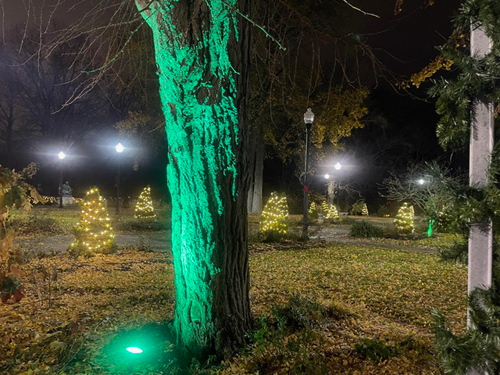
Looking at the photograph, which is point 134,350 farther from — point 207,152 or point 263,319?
point 207,152

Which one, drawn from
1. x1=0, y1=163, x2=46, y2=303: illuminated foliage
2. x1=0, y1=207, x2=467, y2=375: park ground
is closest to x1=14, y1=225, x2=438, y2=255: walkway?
x1=0, y1=207, x2=467, y2=375: park ground

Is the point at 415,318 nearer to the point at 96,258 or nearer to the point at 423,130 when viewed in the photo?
the point at 96,258

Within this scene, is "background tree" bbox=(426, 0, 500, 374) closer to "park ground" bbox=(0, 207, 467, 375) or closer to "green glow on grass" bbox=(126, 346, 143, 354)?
"park ground" bbox=(0, 207, 467, 375)

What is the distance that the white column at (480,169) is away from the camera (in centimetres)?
246

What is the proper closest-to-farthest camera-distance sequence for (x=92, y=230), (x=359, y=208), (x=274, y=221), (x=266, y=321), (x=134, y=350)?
(x=134, y=350) → (x=266, y=321) → (x=92, y=230) → (x=274, y=221) → (x=359, y=208)

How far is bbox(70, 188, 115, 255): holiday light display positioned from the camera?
9898 millimetres

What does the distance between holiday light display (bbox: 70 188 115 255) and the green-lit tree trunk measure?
699cm

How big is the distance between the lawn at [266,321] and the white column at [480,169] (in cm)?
104

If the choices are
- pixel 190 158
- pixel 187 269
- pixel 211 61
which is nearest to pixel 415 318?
pixel 187 269

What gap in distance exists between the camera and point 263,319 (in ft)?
12.7

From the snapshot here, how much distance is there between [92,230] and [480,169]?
926cm

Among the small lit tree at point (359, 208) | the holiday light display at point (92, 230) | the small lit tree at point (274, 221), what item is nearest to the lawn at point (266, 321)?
the holiday light display at point (92, 230)

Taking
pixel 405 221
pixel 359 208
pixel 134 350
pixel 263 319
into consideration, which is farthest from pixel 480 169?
pixel 359 208

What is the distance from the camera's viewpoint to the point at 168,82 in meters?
3.74
